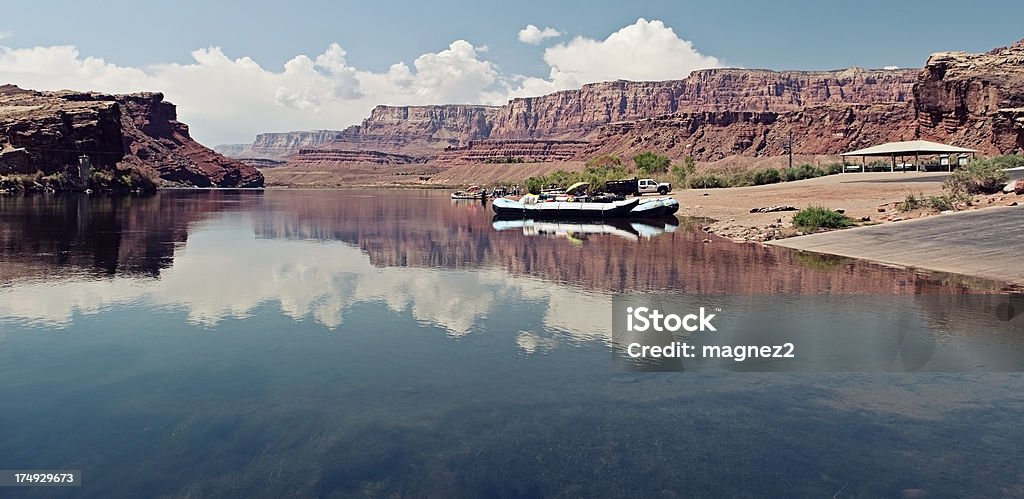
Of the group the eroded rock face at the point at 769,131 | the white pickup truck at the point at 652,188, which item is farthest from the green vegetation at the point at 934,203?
the eroded rock face at the point at 769,131

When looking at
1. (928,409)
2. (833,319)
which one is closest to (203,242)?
(833,319)

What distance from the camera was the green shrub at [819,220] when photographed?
33.2 m

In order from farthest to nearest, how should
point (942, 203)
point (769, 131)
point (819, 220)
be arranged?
point (769, 131) → point (819, 220) → point (942, 203)

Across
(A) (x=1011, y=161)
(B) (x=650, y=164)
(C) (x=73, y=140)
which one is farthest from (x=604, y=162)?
(C) (x=73, y=140)

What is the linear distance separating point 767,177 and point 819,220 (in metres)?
41.2

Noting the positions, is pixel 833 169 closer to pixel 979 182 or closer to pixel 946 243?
pixel 979 182

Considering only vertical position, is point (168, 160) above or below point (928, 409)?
above

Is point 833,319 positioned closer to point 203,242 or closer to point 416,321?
point 416,321

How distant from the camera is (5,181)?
89.2 m

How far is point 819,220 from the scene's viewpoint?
110 feet

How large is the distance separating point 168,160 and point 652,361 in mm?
179341

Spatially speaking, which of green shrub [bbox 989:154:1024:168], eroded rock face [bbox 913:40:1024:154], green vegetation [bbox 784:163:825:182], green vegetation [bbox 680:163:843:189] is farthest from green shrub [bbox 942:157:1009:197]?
eroded rock face [bbox 913:40:1024:154]

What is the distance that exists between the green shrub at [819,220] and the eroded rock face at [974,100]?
190 ft

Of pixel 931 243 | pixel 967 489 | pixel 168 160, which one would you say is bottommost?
pixel 967 489
